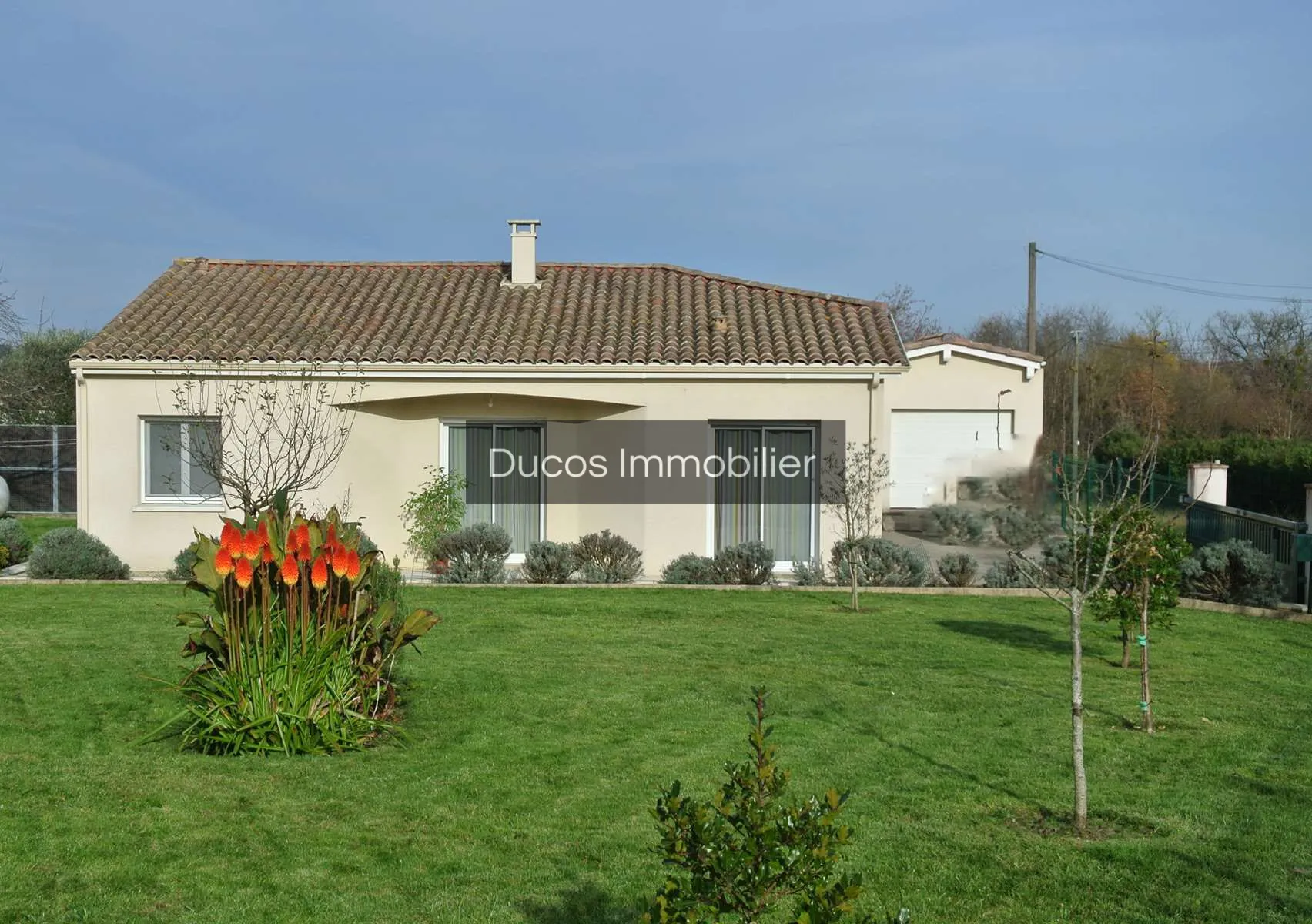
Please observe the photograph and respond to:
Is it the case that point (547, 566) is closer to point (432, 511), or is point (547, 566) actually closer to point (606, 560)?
point (606, 560)

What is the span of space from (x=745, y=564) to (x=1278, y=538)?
6741 millimetres

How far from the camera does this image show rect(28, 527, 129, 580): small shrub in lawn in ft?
55.0

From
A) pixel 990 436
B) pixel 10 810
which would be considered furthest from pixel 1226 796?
pixel 990 436

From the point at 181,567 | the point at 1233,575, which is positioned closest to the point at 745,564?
the point at 1233,575

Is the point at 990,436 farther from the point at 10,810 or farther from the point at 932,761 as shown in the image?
the point at 10,810

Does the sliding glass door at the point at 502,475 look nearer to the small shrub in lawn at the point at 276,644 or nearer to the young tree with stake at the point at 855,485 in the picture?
the young tree with stake at the point at 855,485

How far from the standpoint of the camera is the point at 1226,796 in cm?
689

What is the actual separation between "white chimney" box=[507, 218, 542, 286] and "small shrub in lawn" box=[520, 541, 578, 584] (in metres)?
6.16

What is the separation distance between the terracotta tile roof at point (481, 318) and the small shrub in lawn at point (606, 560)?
8.63 feet

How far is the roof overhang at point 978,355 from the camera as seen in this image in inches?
795

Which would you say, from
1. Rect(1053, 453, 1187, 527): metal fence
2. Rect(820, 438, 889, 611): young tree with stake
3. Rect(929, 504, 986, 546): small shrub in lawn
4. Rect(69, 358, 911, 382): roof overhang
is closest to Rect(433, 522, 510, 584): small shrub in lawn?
Rect(69, 358, 911, 382): roof overhang

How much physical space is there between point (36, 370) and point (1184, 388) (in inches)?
1257

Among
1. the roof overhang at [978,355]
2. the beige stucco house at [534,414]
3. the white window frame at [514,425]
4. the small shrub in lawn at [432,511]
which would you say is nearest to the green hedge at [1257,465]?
the roof overhang at [978,355]

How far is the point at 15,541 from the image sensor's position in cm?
1861
